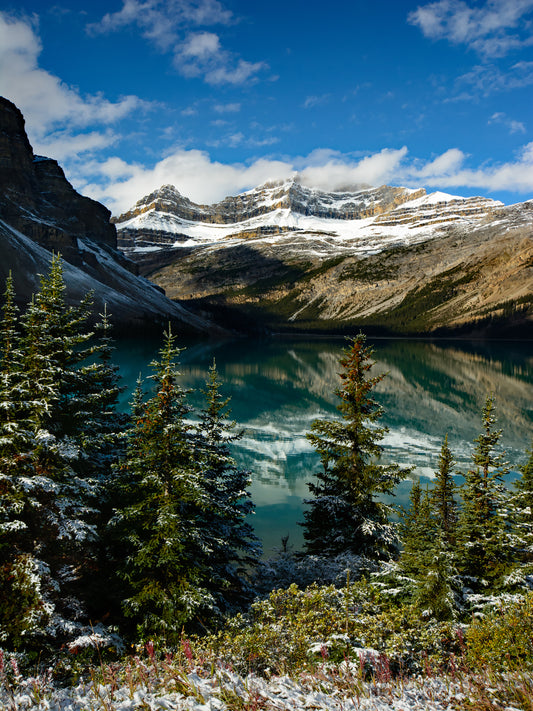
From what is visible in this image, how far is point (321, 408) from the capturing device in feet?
201

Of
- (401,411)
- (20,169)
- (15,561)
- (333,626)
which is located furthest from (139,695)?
(20,169)

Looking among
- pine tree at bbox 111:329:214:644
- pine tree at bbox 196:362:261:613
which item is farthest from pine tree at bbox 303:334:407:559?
pine tree at bbox 111:329:214:644

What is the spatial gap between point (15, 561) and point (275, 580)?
9.25 metres

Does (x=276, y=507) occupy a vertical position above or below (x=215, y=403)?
below

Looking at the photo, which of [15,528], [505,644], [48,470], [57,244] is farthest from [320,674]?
[57,244]

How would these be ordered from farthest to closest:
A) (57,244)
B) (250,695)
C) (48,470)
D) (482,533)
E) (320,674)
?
1. (57,244)
2. (482,533)
3. (48,470)
4. (320,674)
5. (250,695)

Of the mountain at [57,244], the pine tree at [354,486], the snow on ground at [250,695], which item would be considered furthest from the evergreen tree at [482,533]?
the mountain at [57,244]

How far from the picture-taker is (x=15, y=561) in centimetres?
848

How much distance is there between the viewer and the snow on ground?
4793mm

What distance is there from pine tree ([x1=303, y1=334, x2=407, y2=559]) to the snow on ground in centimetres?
1017

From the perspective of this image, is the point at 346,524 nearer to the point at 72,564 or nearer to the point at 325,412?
the point at 72,564

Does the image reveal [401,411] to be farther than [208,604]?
Yes

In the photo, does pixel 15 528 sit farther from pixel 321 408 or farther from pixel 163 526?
pixel 321 408

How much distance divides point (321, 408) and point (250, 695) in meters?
57.1
